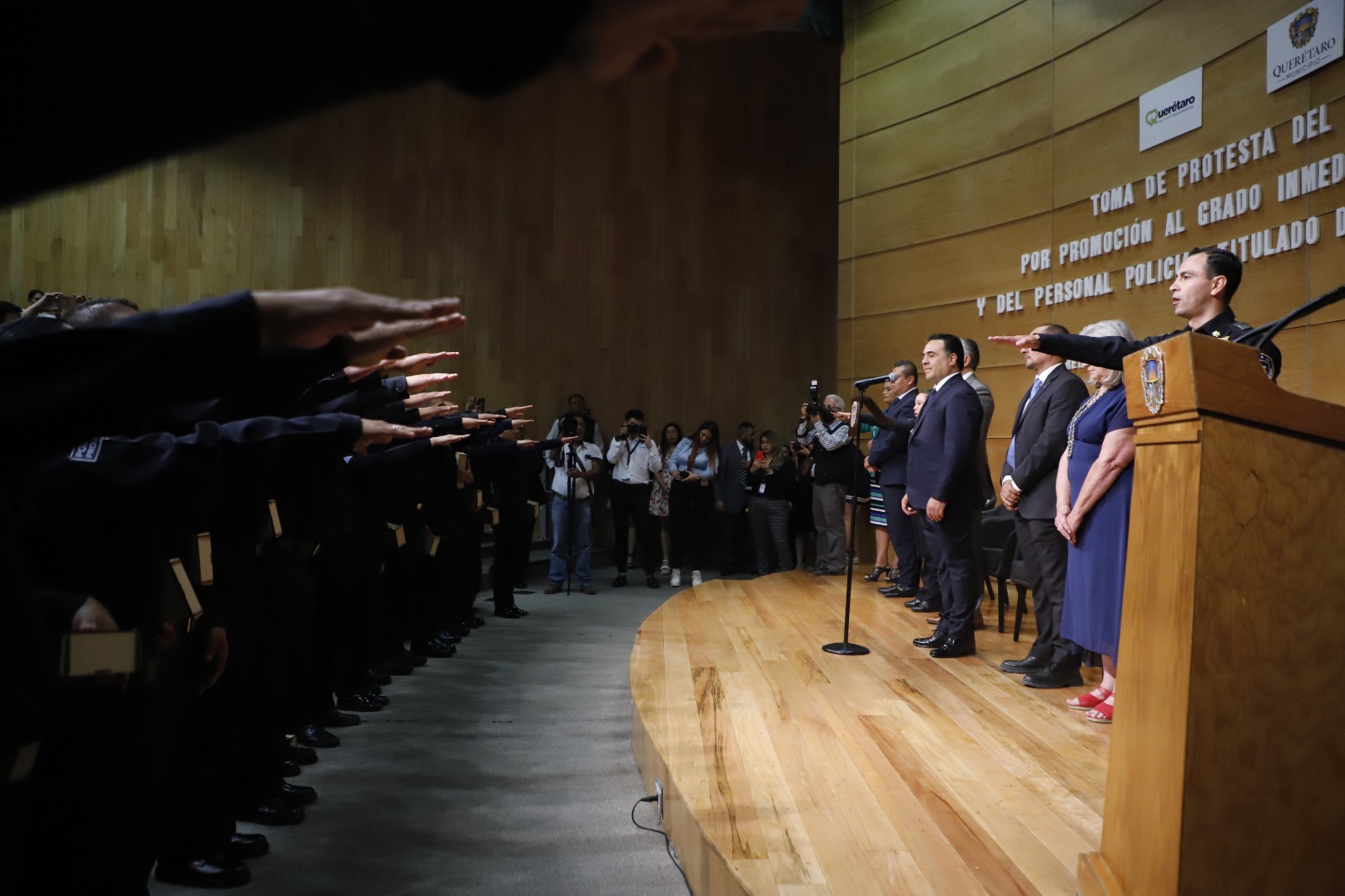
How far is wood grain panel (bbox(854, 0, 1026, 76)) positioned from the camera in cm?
638

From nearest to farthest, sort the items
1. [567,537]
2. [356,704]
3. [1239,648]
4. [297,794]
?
[1239,648]
[297,794]
[356,704]
[567,537]

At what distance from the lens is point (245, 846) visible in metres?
2.23

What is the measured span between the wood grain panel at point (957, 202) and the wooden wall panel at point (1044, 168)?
0.01 meters

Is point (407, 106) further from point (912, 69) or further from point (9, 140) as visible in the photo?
point (912, 69)

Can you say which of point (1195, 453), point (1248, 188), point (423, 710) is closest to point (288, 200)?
point (1195, 453)

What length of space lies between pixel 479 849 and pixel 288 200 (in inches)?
75.4

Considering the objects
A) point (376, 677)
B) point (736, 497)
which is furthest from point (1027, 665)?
point (736, 497)

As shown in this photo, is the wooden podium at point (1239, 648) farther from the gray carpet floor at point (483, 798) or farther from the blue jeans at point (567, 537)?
the blue jeans at point (567, 537)

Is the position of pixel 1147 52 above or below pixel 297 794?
above

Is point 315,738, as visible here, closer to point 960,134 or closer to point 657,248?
point 960,134

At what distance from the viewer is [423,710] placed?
377 cm

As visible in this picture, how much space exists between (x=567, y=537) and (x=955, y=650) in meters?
3.87

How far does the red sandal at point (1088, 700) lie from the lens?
2.93 m

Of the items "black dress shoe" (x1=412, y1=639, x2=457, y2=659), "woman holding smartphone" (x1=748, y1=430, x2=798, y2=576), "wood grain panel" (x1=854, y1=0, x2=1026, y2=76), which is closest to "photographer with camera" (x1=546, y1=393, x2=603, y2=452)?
"woman holding smartphone" (x1=748, y1=430, x2=798, y2=576)
